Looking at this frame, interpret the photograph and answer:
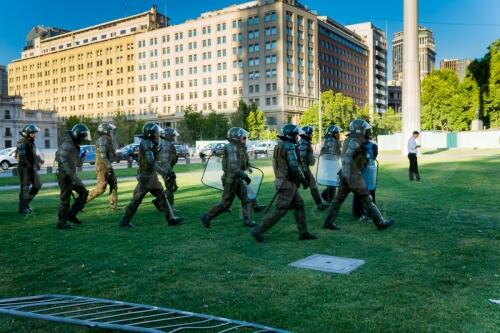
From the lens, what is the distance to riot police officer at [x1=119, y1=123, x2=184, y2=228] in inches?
355

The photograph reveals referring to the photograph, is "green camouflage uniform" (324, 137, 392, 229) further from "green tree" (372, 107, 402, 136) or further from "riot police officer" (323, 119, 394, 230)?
"green tree" (372, 107, 402, 136)

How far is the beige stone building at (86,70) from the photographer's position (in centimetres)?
12269

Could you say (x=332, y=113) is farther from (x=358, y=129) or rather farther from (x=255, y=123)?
(x=358, y=129)

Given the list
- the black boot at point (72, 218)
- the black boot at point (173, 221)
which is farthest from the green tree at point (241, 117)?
the black boot at point (173, 221)

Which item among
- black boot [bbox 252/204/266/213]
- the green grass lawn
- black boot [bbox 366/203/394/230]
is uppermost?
black boot [bbox 366/203/394/230]

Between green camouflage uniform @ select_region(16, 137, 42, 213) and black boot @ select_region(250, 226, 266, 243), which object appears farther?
green camouflage uniform @ select_region(16, 137, 42, 213)

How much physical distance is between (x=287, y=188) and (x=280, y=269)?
69.6 inches

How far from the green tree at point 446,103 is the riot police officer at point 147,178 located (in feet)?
191

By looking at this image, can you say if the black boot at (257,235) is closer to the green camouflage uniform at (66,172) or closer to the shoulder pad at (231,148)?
the shoulder pad at (231,148)

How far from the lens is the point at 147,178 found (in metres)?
9.09

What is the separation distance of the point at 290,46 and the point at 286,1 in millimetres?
9650

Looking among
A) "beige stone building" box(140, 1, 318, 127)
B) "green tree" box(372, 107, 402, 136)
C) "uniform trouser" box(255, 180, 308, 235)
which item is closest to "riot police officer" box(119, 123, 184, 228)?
"uniform trouser" box(255, 180, 308, 235)

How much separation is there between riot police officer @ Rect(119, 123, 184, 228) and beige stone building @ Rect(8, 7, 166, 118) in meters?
116

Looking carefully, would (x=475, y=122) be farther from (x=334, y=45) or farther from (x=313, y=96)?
(x=334, y=45)
